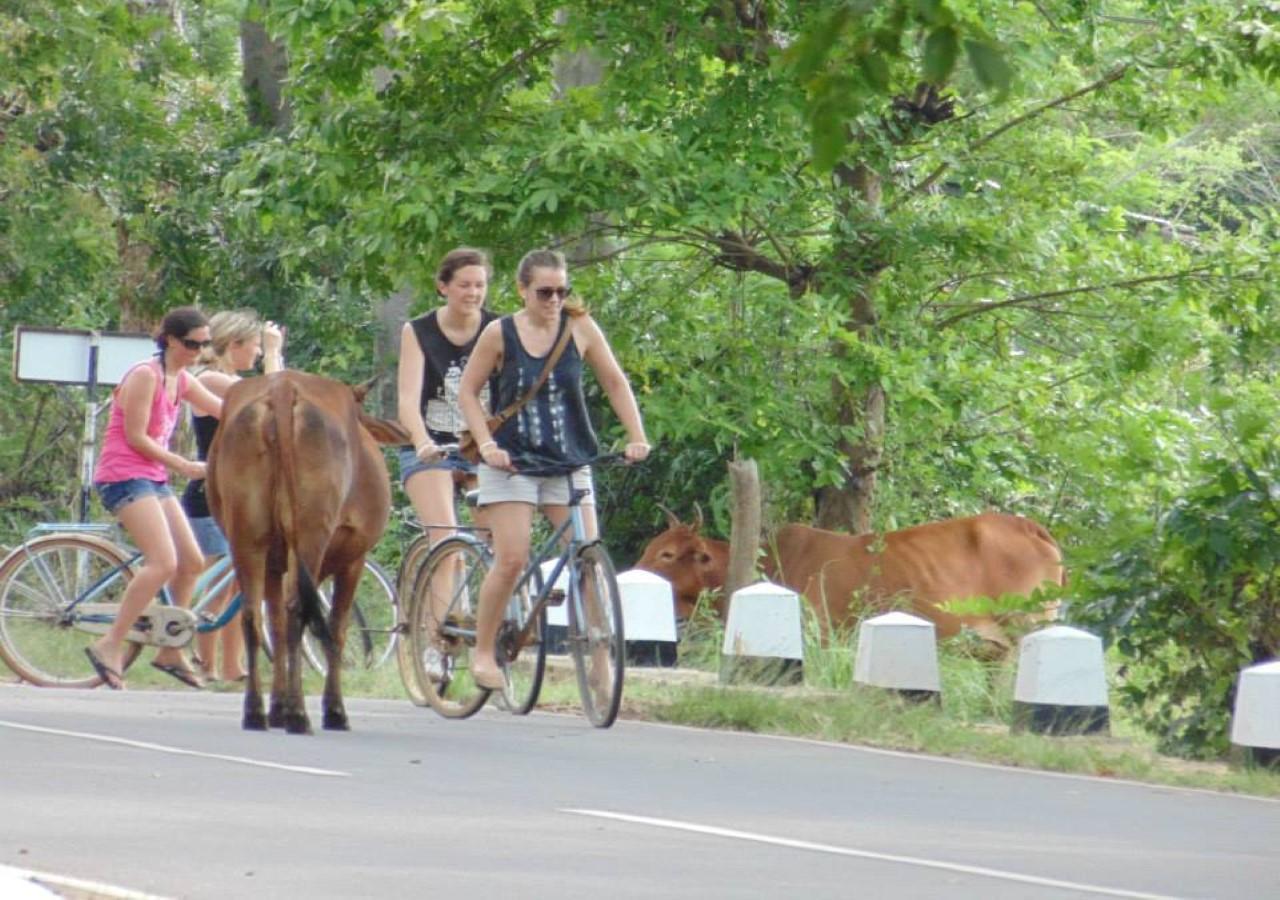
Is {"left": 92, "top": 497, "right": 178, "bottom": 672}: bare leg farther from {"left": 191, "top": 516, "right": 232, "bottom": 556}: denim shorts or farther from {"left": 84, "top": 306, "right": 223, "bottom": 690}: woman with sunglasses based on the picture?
{"left": 191, "top": 516, "right": 232, "bottom": 556}: denim shorts

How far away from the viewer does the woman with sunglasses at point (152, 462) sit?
44.2ft

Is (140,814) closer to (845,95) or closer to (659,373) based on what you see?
(845,95)

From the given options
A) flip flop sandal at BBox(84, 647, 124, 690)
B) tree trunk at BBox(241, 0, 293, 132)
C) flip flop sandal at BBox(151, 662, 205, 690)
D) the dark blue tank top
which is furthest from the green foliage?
tree trunk at BBox(241, 0, 293, 132)

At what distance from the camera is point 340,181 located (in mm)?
17609

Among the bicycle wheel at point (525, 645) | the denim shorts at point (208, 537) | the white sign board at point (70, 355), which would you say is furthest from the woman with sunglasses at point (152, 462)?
the white sign board at point (70, 355)

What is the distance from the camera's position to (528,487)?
1145 cm

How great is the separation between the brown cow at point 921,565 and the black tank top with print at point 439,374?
465 cm

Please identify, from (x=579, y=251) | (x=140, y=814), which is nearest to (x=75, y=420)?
(x=579, y=251)

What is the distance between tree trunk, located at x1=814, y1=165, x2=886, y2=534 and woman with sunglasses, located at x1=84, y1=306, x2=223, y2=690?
5.06 metres

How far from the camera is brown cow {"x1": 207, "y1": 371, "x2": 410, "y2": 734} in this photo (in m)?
11.0

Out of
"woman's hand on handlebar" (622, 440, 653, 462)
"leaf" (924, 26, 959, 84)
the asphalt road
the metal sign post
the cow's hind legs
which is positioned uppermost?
the metal sign post

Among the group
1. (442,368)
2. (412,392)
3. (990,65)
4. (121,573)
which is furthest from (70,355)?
(990,65)

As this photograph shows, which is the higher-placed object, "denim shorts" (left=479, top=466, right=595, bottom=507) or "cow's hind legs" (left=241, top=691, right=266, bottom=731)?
"denim shorts" (left=479, top=466, right=595, bottom=507)

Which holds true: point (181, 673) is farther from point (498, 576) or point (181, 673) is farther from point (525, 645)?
point (498, 576)
